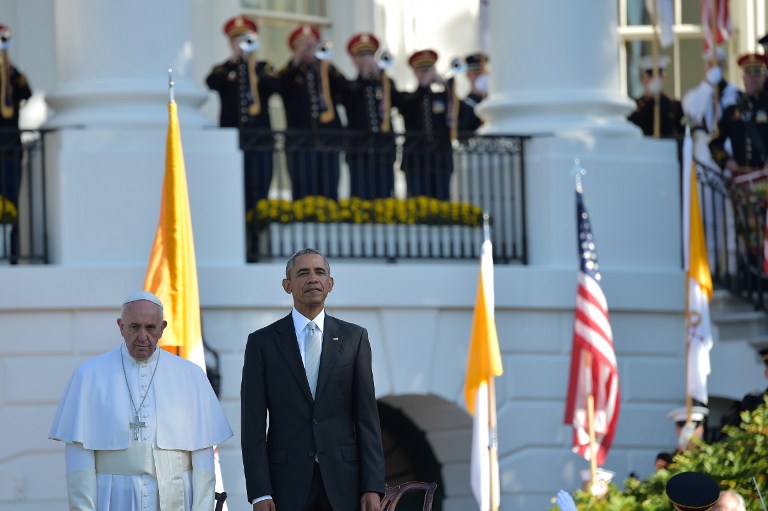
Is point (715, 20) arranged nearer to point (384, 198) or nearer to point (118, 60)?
point (384, 198)

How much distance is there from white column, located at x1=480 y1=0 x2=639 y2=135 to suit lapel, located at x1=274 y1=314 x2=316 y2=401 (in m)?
8.07

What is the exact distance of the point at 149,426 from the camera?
878 cm

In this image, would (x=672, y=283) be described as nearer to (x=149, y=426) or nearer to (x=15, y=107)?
(x=15, y=107)

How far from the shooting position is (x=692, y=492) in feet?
27.1

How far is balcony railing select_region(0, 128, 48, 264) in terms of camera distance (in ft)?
50.6

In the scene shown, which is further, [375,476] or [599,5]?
[599,5]

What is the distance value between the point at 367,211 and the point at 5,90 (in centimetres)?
292

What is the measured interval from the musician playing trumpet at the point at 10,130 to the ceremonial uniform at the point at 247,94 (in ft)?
4.90

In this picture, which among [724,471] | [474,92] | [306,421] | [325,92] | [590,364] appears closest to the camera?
[306,421]

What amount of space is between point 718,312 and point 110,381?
8.92m

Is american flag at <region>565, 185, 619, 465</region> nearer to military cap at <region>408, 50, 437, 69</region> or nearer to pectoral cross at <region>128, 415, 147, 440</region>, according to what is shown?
military cap at <region>408, 50, 437, 69</region>

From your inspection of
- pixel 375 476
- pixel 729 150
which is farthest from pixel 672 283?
pixel 375 476

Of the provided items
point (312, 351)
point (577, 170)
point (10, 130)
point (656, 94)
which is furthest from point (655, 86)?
point (312, 351)

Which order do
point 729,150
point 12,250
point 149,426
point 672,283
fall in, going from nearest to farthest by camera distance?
1. point 149,426
2. point 12,250
3. point 672,283
4. point 729,150
